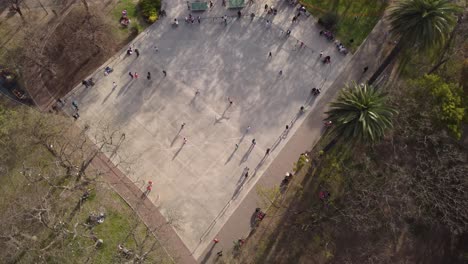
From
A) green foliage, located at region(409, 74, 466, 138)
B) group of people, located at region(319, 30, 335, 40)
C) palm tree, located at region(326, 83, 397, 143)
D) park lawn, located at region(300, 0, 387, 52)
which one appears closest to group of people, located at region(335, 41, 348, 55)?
park lawn, located at region(300, 0, 387, 52)

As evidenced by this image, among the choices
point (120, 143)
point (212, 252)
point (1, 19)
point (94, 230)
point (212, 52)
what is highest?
point (212, 52)

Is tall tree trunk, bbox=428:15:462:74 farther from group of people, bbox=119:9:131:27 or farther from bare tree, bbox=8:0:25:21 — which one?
bare tree, bbox=8:0:25:21

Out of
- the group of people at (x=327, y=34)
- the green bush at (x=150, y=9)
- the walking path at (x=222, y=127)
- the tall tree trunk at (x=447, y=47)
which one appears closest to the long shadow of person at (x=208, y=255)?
the walking path at (x=222, y=127)

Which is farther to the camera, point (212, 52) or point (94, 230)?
point (212, 52)

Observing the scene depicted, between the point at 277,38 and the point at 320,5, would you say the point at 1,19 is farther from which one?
the point at 320,5

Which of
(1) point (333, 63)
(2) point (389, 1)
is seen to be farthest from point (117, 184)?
(2) point (389, 1)

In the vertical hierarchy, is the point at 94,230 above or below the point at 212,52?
below

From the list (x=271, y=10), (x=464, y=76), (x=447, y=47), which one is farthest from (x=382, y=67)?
(x=271, y=10)
